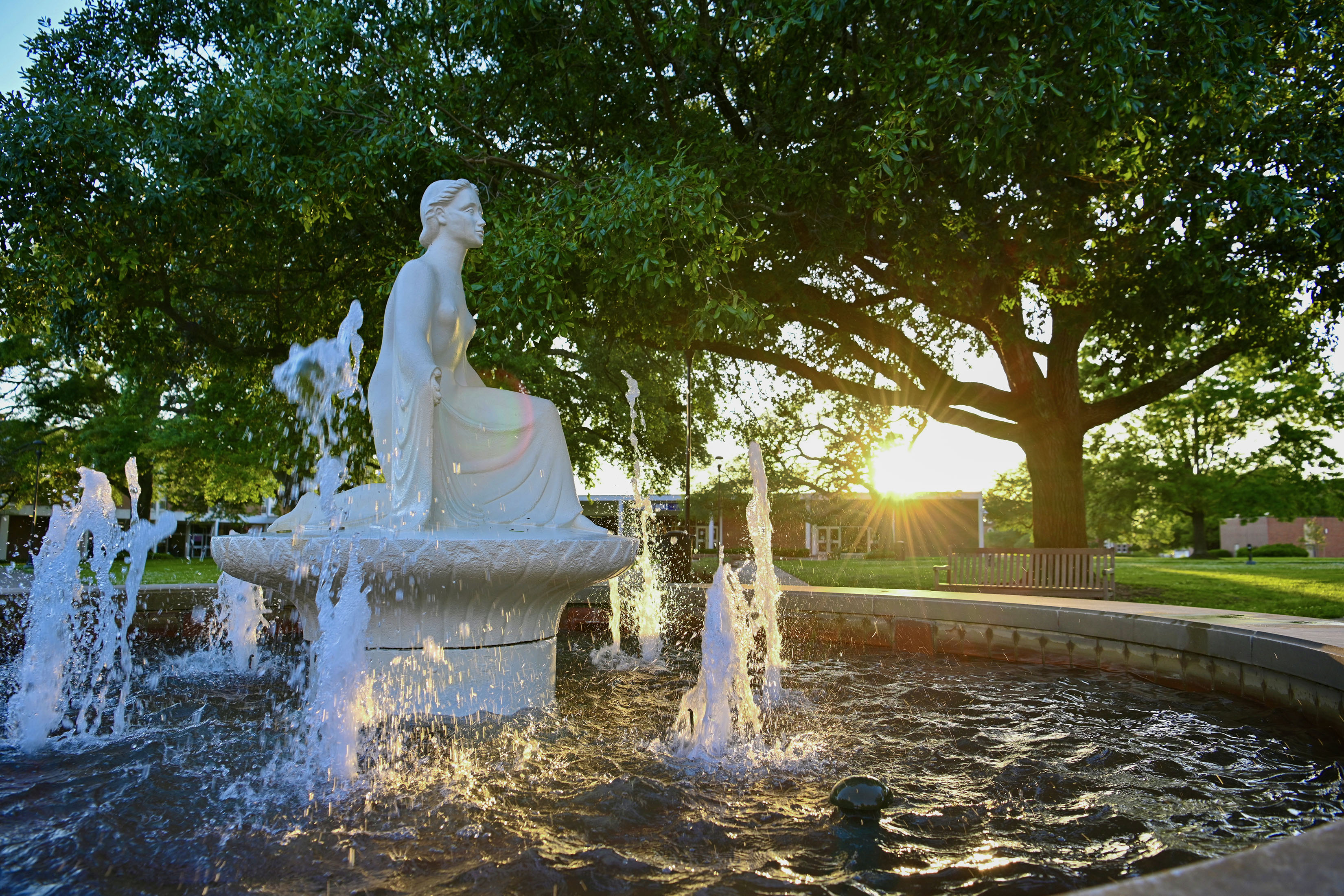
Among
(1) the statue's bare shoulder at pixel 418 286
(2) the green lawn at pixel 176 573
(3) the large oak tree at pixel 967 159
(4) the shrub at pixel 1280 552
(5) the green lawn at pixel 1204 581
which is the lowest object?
(4) the shrub at pixel 1280 552

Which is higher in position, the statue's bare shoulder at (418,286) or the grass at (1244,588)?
the statue's bare shoulder at (418,286)

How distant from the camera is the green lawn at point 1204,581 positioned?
11.4 m

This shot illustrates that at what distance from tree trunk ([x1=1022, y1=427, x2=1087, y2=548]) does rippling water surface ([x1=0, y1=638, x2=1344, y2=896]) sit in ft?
25.5

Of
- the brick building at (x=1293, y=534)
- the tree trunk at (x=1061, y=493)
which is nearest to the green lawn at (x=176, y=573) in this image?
the tree trunk at (x=1061, y=493)

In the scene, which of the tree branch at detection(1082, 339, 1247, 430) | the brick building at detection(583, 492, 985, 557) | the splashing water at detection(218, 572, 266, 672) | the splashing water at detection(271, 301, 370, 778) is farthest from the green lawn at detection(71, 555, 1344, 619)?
the splashing water at detection(271, 301, 370, 778)

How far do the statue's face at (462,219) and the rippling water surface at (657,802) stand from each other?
290 centimetres

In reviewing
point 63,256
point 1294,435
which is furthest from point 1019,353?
point 1294,435

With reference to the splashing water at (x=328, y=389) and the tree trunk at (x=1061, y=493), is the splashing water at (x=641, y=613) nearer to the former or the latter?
the splashing water at (x=328, y=389)

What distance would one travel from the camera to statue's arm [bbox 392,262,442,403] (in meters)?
4.76

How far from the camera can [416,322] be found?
190 inches

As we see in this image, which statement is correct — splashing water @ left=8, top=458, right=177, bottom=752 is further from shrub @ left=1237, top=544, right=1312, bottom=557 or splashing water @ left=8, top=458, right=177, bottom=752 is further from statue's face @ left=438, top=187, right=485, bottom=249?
shrub @ left=1237, top=544, right=1312, bottom=557

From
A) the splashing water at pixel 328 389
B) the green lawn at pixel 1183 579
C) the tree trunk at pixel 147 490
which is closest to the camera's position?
the splashing water at pixel 328 389

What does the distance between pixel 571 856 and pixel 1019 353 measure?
12.0 m

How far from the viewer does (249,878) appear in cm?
261
